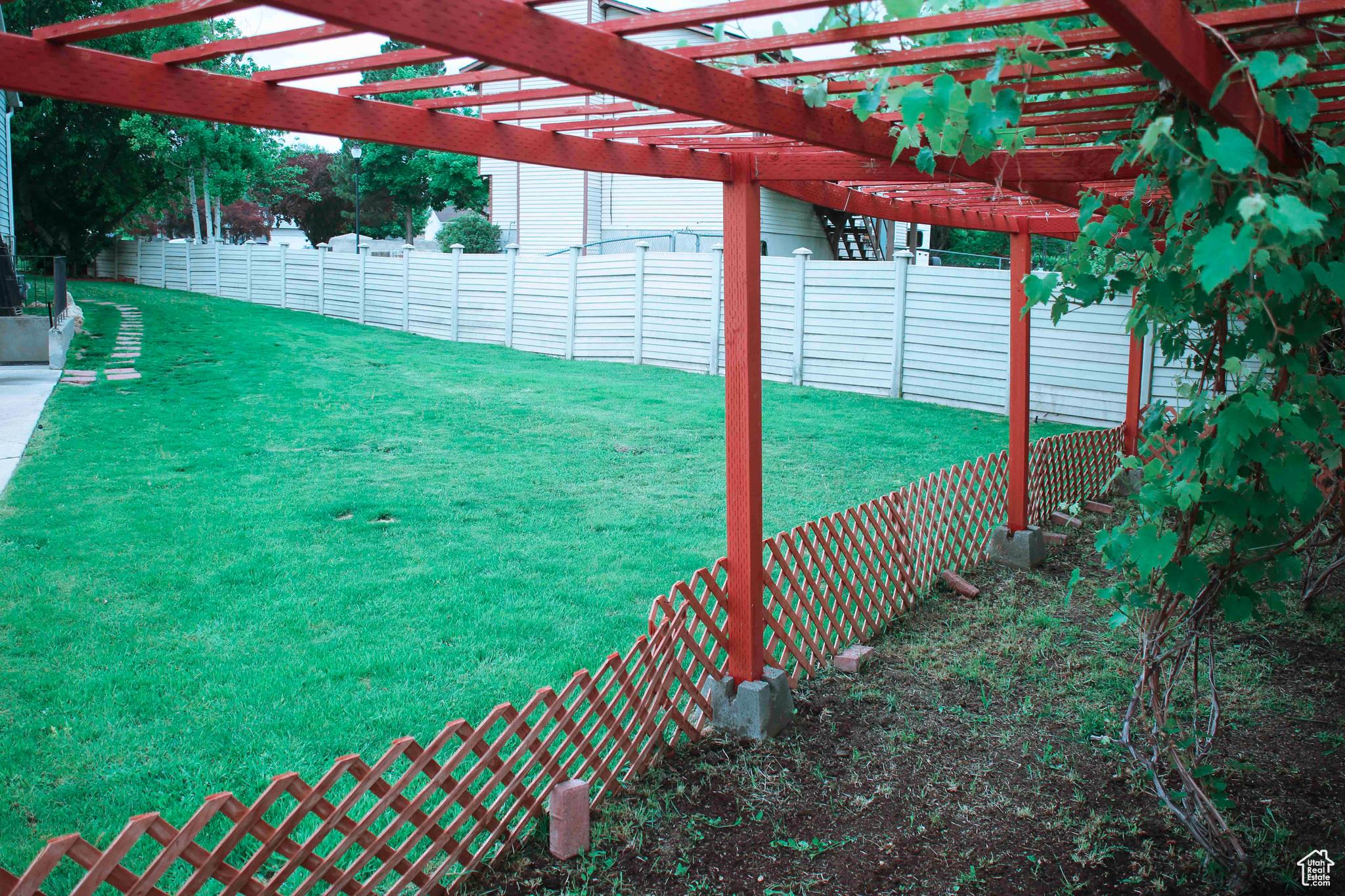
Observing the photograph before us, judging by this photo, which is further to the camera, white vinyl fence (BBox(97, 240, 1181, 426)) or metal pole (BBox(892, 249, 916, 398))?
metal pole (BBox(892, 249, 916, 398))

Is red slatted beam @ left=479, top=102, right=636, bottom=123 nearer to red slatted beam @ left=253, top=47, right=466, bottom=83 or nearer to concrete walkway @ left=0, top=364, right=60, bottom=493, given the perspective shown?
red slatted beam @ left=253, top=47, right=466, bottom=83

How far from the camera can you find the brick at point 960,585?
6.48 metres

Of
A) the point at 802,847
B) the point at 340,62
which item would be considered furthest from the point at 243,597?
the point at 340,62

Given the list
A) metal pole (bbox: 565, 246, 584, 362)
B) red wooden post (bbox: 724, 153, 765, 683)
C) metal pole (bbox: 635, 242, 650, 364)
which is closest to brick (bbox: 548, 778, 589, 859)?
red wooden post (bbox: 724, 153, 765, 683)

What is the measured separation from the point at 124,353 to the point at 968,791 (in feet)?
47.9

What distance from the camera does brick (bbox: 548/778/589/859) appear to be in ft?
11.2

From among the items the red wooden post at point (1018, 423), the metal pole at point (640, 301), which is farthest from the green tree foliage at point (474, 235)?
the red wooden post at point (1018, 423)

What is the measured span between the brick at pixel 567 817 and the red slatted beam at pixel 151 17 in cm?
266

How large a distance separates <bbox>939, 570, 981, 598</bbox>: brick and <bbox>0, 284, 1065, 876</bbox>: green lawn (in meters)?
1.67

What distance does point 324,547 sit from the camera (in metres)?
6.79

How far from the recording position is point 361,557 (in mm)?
6582

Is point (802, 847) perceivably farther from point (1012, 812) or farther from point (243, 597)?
point (243, 597)

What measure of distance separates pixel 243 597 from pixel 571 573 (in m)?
2.03

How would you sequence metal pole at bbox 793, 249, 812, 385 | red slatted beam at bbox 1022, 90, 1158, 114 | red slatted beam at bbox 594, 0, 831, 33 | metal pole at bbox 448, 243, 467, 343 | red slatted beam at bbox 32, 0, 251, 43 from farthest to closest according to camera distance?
metal pole at bbox 448, 243, 467, 343
metal pole at bbox 793, 249, 812, 385
red slatted beam at bbox 1022, 90, 1158, 114
red slatted beam at bbox 594, 0, 831, 33
red slatted beam at bbox 32, 0, 251, 43
